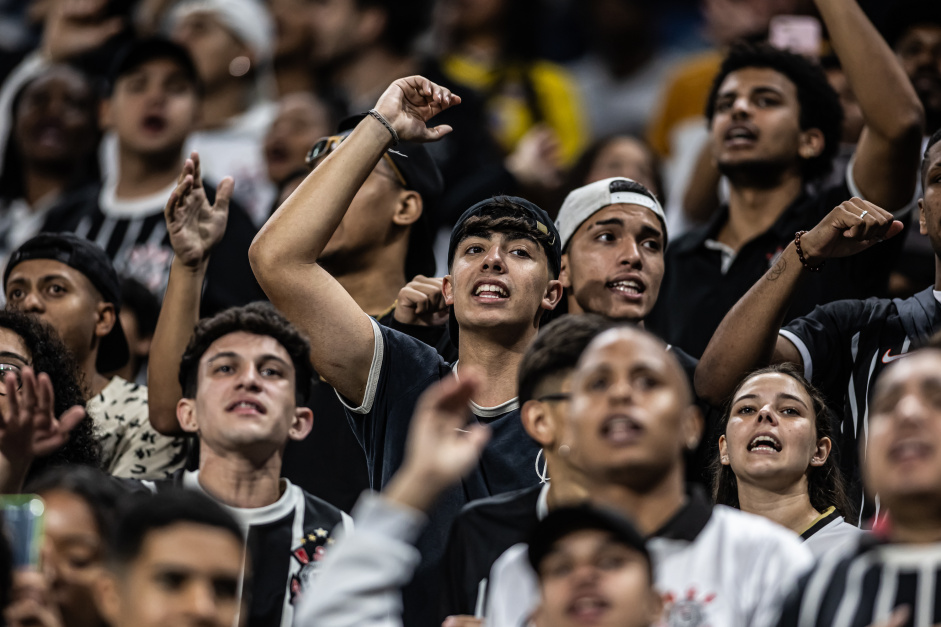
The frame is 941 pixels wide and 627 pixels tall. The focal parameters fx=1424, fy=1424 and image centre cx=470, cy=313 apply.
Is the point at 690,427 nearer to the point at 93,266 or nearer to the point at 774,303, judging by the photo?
the point at 774,303

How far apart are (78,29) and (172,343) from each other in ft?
14.3

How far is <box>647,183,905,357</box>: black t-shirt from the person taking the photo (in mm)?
6289

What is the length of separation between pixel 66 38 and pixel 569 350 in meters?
6.18

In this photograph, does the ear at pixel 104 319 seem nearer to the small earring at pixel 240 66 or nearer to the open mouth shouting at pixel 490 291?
the open mouth shouting at pixel 490 291

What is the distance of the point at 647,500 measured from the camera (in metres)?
3.94

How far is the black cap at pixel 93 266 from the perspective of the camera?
644cm

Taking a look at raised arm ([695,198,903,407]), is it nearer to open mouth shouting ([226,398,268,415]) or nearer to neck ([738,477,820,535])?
neck ([738,477,820,535])

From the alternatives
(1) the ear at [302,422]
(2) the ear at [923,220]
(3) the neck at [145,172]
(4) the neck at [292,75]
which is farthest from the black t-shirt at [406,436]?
(4) the neck at [292,75]

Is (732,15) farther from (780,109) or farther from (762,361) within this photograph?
(762,361)

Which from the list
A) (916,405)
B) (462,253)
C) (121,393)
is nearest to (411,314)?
(462,253)

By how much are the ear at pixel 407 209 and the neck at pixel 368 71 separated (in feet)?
11.4

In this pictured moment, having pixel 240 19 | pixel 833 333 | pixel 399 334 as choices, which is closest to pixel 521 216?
pixel 399 334

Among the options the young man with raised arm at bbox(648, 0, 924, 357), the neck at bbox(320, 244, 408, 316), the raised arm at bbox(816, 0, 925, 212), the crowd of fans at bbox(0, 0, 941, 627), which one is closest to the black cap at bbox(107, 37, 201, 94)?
the crowd of fans at bbox(0, 0, 941, 627)

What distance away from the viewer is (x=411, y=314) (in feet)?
19.3
